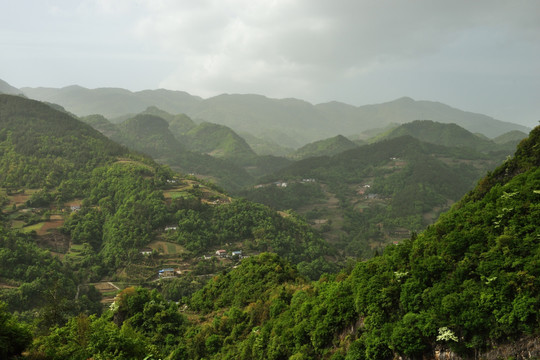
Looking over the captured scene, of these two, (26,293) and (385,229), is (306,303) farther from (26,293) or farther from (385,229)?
(385,229)

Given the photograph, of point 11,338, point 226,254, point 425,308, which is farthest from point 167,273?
point 425,308

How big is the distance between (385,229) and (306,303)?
13484 cm

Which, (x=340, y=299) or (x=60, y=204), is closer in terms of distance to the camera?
(x=340, y=299)

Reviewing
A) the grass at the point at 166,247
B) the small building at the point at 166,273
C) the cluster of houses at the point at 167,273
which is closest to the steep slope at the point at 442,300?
the cluster of houses at the point at 167,273

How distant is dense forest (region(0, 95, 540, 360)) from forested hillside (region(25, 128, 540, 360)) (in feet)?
0.32

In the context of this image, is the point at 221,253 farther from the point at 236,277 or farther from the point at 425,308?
the point at 425,308

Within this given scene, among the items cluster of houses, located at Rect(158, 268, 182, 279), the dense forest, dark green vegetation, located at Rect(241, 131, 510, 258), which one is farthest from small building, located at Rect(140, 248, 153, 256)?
dark green vegetation, located at Rect(241, 131, 510, 258)

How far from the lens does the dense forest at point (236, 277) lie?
19.9 m

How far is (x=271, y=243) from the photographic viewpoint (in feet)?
343

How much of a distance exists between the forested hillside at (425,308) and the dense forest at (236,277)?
0.32 feet

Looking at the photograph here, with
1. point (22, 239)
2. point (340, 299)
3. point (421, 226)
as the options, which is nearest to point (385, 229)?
point (421, 226)

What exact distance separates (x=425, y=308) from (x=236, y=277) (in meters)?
34.5

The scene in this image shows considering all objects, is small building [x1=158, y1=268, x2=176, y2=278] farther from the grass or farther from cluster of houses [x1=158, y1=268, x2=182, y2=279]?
the grass

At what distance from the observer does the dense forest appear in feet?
65.3
